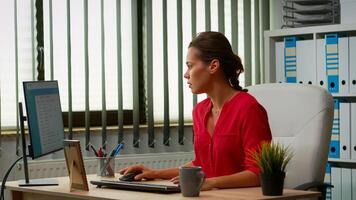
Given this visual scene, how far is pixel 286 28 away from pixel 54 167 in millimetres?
1836

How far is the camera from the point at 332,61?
177 inches

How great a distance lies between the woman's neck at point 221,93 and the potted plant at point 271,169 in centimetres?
53

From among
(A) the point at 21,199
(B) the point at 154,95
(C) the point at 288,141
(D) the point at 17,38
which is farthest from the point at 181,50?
(A) the point at 21,199

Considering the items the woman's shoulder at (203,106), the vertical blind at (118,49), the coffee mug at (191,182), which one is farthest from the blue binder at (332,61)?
the coffee mug at (191,182)

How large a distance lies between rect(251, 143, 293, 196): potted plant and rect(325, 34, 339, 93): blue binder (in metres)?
2.30

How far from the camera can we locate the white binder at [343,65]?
4.43 metres

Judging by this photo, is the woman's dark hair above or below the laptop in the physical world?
above

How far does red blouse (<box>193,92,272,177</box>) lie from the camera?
2.62 meters

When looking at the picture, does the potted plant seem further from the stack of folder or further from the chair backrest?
the stack of folder

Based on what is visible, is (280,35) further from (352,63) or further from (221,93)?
(221,93)

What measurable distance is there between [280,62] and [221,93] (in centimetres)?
207

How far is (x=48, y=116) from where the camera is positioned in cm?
296

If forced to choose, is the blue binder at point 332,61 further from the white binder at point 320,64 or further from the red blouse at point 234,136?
the red blouse at point 234,136

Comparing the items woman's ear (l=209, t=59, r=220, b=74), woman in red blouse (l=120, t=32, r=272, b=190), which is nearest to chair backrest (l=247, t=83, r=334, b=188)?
woman in red blouse (l=120, t=32, r=272, b=190)
